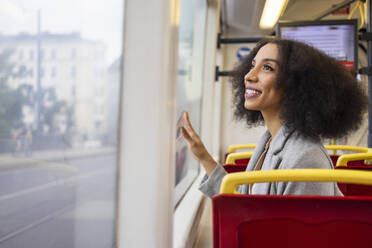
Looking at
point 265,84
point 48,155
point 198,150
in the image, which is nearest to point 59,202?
point 48,155

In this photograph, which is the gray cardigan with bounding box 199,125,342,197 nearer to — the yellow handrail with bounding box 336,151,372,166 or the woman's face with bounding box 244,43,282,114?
the woman's face with bounding box 244,43,282,114

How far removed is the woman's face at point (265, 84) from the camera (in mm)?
1174

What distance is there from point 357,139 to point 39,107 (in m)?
5.43

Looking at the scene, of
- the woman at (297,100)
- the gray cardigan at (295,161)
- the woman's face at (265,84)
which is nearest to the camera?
the gray cardigan at (295,161)

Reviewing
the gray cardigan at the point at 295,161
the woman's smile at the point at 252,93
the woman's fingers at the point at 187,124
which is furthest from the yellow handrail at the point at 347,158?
the woman's fingers at the point at 187,124

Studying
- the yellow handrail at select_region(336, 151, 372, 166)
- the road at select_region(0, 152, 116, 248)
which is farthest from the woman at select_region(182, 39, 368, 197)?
the road at select_region(0, 152, 116, 248)

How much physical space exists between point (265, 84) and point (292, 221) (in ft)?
2.00

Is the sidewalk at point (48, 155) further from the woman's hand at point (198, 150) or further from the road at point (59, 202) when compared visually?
the woman's hand at point (198, 150)

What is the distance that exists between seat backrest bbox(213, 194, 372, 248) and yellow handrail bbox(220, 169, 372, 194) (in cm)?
6

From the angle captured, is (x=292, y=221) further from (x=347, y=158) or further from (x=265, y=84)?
(x=347, y=158)

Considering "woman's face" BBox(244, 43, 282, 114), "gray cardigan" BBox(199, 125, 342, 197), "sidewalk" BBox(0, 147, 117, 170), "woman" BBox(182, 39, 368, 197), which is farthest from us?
"woman's face" BBox(244, 43, 282, 114)

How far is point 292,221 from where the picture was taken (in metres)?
0.68

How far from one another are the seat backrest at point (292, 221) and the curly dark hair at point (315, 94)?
411mm

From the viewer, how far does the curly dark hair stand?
1104 mm
